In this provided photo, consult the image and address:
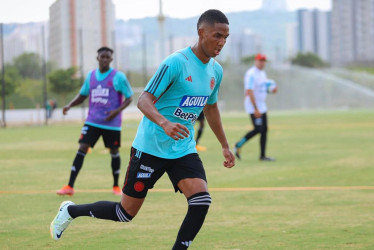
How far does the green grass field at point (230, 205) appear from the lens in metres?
7.67

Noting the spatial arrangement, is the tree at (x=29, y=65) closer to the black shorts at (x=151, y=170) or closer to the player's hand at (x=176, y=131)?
the black shorts at (x=151, y=170)

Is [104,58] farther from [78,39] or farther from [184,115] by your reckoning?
[78,39]

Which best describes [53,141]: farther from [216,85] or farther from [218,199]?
[216,85]

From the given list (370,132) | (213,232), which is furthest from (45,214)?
(370,132)

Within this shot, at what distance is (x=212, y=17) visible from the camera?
6371 millimetres

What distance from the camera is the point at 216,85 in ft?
22.4

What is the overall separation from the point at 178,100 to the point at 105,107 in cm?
505

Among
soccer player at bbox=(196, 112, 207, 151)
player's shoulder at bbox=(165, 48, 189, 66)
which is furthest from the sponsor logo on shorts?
soccer player at bbox=(196, 112, 207, 151)

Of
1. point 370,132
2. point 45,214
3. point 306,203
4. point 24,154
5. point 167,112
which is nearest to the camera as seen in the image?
point 167,112

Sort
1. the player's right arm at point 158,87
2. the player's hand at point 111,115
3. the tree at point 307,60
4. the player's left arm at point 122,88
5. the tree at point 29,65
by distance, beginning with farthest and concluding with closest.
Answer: the tree at point 307,60
the tree at point 29,65
the player's left arm at point 122,88
the player's hand at point 111,115
the player's right arm at point 158,87

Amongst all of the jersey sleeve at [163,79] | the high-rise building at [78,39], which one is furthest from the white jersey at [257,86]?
the high-rise building at [78,39]

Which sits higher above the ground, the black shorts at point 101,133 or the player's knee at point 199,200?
the black shorts at point 101,133

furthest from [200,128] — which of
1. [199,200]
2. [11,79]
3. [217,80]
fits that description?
[11,79]

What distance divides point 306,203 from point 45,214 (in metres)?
3.43
